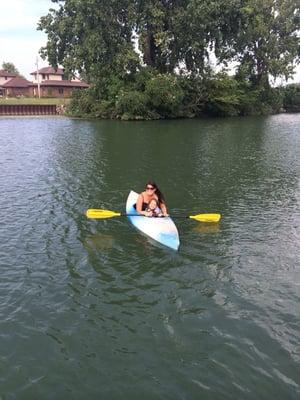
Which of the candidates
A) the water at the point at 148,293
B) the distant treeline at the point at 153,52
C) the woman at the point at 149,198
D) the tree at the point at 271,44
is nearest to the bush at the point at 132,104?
the distant treeline at the point at 153,52

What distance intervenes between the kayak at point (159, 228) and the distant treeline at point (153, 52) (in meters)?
42.3

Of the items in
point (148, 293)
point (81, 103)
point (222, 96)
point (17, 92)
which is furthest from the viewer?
point (17, 92)

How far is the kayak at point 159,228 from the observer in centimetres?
1387

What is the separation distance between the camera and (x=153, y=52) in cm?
6134

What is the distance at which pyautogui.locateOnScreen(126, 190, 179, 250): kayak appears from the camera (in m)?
13.9

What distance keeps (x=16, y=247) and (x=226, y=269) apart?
6.56 metres

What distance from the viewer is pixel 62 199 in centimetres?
1986

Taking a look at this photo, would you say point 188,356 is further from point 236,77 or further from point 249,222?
point 236,77

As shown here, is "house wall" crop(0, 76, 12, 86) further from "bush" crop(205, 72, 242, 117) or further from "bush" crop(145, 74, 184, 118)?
"bush" crop(145, 74, 184, 118)

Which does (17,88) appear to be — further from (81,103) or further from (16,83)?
(81,103)

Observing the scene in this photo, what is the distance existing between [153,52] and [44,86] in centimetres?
5206

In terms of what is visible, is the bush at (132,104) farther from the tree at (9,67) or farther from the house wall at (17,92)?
the tree at (9,67)

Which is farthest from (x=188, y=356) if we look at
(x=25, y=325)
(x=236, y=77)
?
(x=236, y=77)

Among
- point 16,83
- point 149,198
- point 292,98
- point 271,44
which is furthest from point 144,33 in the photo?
point 16,83
